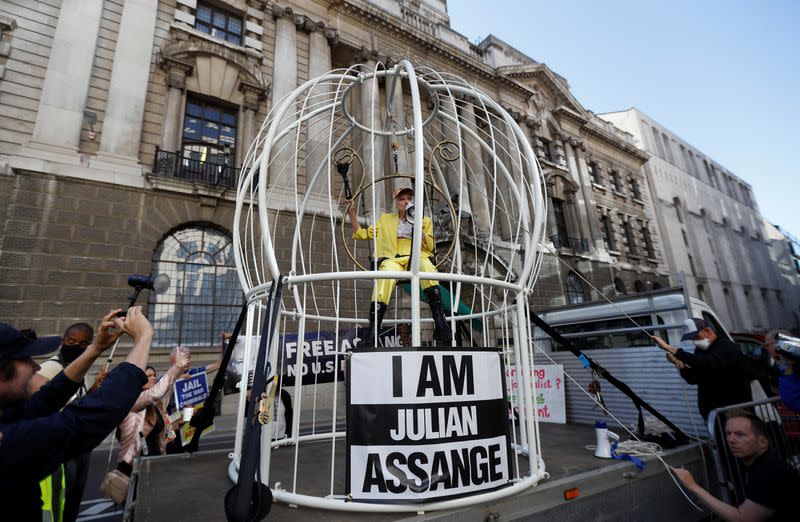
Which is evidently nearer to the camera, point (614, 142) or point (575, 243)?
point (575, 243)

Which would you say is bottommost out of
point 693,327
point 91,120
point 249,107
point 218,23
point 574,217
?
point 693,327

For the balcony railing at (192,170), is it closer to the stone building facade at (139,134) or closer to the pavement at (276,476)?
the stone building facade at (139,134)


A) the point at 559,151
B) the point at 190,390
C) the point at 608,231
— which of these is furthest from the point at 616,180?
the point at 190,390

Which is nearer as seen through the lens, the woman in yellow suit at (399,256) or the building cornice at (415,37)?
the woman in yellow suit at (399,256)

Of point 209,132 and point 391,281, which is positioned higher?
point 209,132

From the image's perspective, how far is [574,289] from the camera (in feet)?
65.2

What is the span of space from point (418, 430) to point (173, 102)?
12.4 meters

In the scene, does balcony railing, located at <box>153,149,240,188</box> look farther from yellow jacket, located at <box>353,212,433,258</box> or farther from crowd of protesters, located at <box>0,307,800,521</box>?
yellow jacket, located at <box>353,212,433,258</box>

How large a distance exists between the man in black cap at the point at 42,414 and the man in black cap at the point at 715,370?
15.9 feet

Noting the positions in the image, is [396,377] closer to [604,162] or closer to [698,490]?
[698,490]

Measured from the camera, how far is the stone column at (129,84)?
9.44 meters

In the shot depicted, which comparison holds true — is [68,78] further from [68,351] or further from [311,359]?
[311,359]

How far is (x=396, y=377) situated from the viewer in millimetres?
2180

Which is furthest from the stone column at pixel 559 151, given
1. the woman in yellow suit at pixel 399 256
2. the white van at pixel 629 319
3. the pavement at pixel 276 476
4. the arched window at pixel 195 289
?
the woman in yellow suit at pixel 399 256
